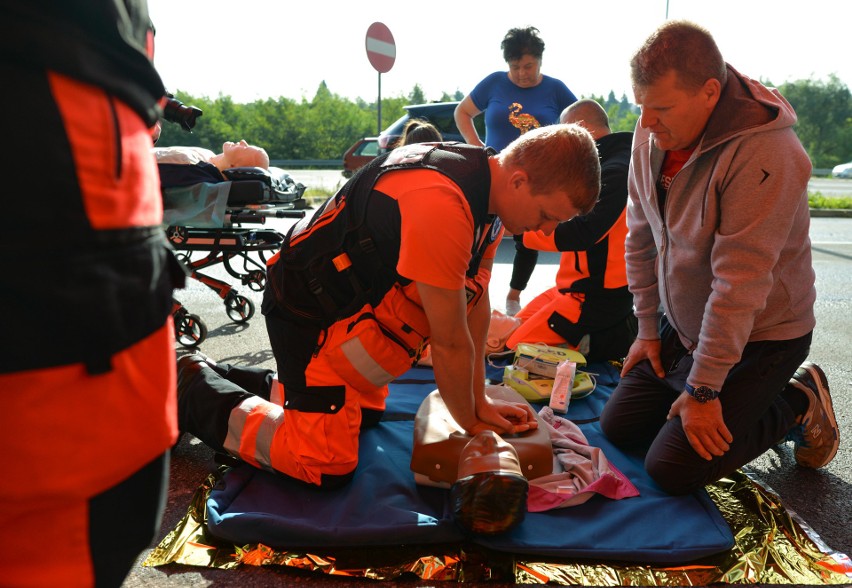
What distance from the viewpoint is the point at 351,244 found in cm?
225

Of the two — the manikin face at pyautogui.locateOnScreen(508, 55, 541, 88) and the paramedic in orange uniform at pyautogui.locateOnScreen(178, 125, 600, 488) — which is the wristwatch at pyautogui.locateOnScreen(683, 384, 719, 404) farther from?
the manikin face at pyautogui.locateOnScreen(508, 55, 541, 88)

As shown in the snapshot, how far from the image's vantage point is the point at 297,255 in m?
2.36

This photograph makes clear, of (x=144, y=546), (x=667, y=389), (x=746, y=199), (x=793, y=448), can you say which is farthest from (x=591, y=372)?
(x=144, y=546)

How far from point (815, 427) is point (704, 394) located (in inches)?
26.7

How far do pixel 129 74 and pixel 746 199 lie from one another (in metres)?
2.01

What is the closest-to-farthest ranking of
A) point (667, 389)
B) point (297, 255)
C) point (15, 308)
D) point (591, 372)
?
point (15, 308) → point (297, 255) → point (667, 389) → point (591, 372)

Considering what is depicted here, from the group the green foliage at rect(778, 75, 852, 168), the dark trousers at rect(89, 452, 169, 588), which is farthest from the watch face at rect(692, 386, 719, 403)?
the green foliage at rect(778, 75, 852, 168)

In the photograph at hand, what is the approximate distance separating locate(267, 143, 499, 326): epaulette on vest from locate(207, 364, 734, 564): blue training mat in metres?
0.66

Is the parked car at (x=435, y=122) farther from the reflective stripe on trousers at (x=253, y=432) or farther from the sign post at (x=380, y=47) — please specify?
the reflective stripe on trousers at (x=253, y=432)

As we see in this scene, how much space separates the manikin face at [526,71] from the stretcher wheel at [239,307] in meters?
2.75

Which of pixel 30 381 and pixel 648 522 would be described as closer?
pixel 30 381

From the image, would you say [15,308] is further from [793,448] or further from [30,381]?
[793,448]

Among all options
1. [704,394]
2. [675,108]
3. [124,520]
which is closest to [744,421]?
[704,394]

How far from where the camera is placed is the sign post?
8.70 m
